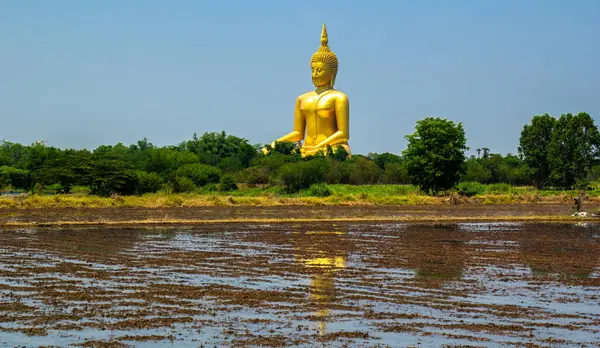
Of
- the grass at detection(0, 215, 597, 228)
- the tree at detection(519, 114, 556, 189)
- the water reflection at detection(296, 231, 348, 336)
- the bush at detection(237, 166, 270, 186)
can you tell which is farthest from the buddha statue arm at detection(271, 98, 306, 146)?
the water reflection at detection(296, 231, 348, 336)

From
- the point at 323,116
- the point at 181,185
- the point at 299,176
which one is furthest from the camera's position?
the point at 323,116

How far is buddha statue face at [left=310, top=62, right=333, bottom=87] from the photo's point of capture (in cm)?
7050

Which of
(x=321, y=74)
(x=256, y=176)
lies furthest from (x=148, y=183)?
(x=321, y=74)

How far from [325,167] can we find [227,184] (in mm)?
7920

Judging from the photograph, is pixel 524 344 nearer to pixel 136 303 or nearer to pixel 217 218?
pixel 136 303

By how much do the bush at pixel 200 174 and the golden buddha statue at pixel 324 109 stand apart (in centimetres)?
993

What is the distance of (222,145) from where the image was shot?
91688 mm

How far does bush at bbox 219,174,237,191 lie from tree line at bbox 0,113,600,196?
0.06 m

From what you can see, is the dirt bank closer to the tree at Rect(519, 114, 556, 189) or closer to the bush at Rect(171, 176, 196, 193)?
the bush at Rect(171, 176, 196, 193)

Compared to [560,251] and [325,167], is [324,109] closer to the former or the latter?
[325,167]

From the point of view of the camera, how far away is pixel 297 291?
14727 millimetres

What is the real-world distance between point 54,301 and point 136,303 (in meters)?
1.20

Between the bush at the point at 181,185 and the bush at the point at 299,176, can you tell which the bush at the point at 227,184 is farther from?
the bush at the point at 181,185

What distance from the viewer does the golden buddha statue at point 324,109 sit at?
7062 cm
